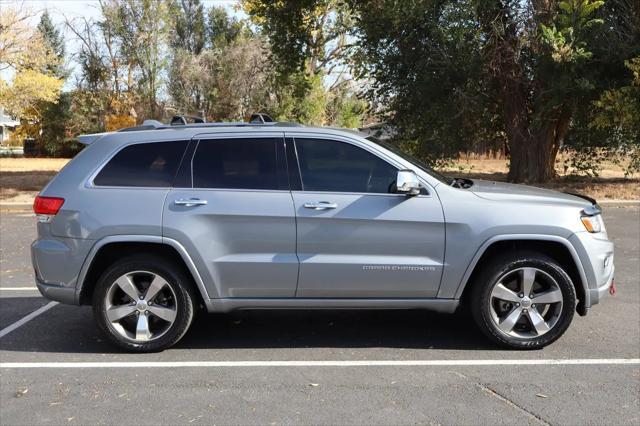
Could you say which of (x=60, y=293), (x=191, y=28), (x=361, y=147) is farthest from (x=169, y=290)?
(x=191, y=28)

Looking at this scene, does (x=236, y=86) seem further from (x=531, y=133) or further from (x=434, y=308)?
(x=434, y=308)

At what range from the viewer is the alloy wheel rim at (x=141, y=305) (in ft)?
15.9

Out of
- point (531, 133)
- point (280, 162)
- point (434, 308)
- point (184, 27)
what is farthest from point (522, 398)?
point (184, 27)

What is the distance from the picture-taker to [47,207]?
4867mm

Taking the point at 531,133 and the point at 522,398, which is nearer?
the point at 522,398

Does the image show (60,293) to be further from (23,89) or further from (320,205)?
(23,89)

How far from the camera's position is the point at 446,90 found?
16500 millimetres

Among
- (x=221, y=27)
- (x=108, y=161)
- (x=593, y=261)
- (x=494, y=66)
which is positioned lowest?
(x=593, y=261)

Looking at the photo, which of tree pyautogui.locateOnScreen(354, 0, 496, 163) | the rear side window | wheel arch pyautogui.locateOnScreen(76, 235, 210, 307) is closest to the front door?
wheel arch pyautogui.locateOnScreen(76, 235, 210, 307)

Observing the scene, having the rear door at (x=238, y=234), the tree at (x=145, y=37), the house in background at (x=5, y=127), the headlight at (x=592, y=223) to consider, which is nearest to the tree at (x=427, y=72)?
the headlight at (x=592, y=223)

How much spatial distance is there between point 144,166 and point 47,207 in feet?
2.68

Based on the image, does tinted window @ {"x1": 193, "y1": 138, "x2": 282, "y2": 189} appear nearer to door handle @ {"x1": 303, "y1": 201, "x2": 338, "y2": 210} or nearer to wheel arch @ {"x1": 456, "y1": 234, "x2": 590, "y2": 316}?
door handle @ {"x1": 303, "y1": 201, "x2": 338, "y2": 210}

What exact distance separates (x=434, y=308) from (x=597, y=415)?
4.76ft

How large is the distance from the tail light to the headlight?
414cm
